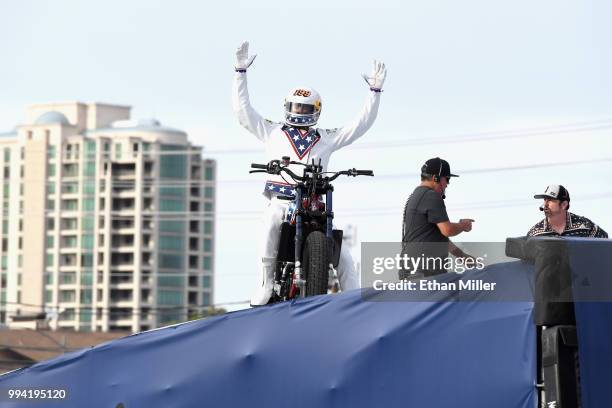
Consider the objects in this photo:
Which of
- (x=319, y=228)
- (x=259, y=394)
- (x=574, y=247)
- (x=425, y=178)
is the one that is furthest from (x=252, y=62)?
(x=574, y=247)

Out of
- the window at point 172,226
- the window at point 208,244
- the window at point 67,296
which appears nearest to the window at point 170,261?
the window at point 172,226

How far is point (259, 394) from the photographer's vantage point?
41.9 ft

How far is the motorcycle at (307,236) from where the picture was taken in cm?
1488

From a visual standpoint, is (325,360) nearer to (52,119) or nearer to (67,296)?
(67,296)

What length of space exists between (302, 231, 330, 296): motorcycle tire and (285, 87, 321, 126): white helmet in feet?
5.07

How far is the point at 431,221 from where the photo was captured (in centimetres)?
1331

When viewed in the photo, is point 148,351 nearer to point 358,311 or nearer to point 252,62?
point 358,311

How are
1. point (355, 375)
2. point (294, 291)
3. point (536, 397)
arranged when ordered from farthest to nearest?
point (294, 291) < point (355, 375) < point (536, 397)

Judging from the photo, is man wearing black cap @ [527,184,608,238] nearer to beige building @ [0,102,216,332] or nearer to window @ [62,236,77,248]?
beige building @ [0,102,216,332]

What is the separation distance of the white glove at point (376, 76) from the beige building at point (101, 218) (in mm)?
166959

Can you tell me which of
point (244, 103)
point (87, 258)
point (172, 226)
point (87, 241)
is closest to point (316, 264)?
point (244, 103)

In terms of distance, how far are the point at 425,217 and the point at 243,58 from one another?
354 centimetres

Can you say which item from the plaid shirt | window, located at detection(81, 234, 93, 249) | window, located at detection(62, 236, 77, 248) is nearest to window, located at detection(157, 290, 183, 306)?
window, located at detection(81, 234, 93, 249)

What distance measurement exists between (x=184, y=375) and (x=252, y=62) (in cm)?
401
